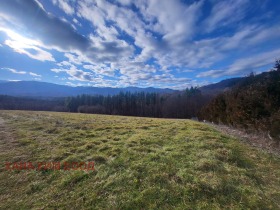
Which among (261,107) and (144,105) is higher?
(261,107)

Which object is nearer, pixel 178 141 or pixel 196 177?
pixel 196 177

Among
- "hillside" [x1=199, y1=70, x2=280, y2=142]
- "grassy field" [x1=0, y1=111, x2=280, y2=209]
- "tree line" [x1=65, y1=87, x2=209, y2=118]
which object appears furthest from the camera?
"tree line" [x1=65, y1=87, x2=209, y2=118]

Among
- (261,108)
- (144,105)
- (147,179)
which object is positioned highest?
(261,108)

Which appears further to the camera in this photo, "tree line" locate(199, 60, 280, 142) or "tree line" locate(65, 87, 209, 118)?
"tree line" locate(65, 87, 209, 118)

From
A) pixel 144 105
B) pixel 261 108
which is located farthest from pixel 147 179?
pixel 144 105

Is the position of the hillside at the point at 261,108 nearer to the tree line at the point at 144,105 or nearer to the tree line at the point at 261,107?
the tree line at the point at 261,107

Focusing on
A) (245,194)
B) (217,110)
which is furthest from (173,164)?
(217,110)

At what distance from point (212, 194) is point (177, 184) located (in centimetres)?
77

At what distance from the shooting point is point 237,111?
10.8m

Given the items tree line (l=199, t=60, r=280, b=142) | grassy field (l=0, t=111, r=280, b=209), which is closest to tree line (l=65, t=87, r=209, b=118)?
tree line (l=199, t=60, r=280, b=142)

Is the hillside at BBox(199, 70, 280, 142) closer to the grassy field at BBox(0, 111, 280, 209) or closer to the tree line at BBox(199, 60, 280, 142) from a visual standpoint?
the tree line at BBox(199, 60, 280, 142)

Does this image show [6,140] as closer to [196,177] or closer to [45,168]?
[45,168]

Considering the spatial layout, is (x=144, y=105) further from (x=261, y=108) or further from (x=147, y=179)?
(x=147, y=179)

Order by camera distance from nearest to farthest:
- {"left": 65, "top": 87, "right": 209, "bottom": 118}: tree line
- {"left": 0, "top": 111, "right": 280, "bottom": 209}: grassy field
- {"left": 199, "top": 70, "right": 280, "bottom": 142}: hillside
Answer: {"left": 0, "top": 111, "right": 280, "bottom": 209}: grassy field, {"left": 199, "top": 70, "right": 280, "bottom": 142}: hillside, {"left": 65, "top": 87, "right": 209, "bottom": 118}: tree line
